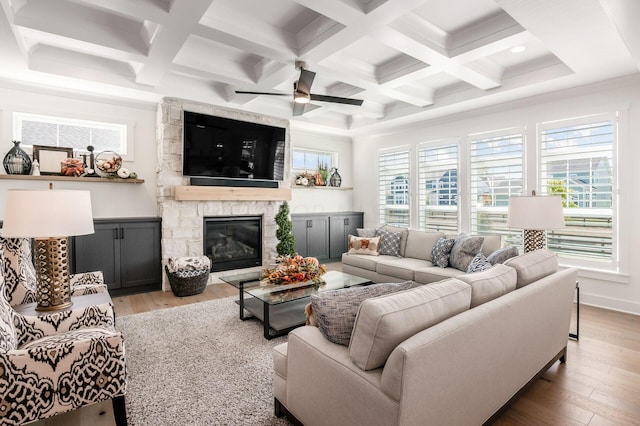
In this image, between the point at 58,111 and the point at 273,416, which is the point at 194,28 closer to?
the point at 58,111

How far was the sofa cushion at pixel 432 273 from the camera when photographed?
3981mm

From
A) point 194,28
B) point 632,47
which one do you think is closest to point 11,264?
point 194,28

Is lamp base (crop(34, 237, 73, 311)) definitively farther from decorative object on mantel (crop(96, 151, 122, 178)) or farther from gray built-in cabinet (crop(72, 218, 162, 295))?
decorative object on mantel (crop(96, 151, 122, 178))

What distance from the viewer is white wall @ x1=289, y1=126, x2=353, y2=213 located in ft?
21.4

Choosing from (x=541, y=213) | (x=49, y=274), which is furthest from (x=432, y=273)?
(x=49, y=274)

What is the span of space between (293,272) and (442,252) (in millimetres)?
1973

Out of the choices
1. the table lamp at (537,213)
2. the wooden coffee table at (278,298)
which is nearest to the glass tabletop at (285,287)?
the wooden coffee table at (278,298)

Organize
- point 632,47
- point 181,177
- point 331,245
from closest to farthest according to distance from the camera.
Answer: point 632,47 < point 181,177 < point 331,245

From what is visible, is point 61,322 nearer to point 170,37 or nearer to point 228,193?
point 170,37

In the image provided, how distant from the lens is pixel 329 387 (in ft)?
5.10

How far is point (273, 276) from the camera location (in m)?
3.55

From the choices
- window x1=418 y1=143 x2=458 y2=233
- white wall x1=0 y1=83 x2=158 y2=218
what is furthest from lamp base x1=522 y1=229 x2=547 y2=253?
white wall x1=0 y1=83 x2=158 y2=218

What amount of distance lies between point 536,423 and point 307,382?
1398 millimetres

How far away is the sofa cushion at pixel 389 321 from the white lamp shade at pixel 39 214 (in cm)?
206
